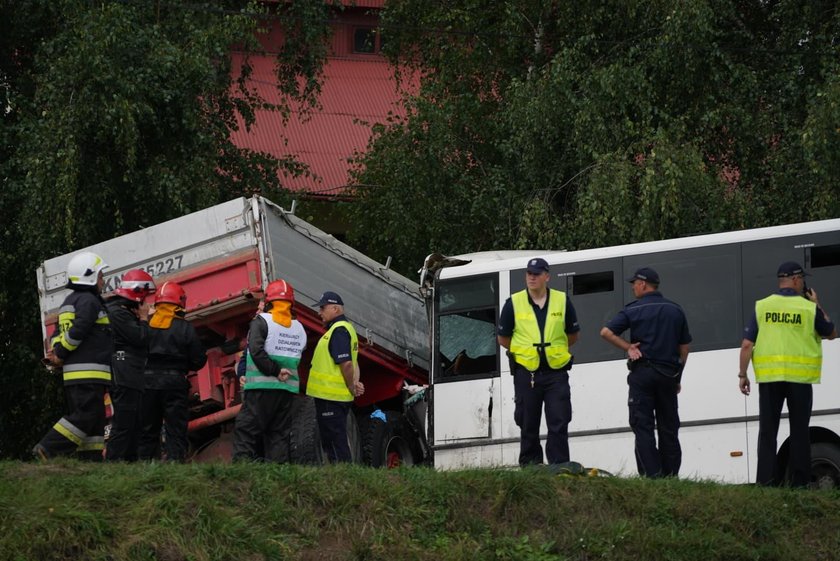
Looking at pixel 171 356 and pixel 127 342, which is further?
pixel 171 356

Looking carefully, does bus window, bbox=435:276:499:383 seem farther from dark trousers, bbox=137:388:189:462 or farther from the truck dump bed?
dark trousers, bbox=137:388:189:462

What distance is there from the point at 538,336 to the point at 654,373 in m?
0.92

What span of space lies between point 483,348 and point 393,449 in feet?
5.20

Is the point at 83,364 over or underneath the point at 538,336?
underneath

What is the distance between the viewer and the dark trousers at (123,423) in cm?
1098

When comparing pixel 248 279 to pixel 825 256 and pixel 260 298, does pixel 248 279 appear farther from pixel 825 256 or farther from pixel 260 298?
pixel 825 256

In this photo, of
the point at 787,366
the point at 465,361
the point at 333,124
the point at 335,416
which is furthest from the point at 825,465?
the point at 333,124

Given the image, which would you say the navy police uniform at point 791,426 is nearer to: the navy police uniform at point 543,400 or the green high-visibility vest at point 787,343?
the green high-visibility vest at point 787,343

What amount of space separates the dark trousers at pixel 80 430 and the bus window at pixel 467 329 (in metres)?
4.83

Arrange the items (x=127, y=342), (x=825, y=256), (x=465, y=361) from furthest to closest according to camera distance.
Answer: (x=465, y=361) → (x=825, y=256) → (x=127, y=342)

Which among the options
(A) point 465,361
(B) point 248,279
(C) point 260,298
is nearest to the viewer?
(C) point 260,298

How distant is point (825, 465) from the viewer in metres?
11.7

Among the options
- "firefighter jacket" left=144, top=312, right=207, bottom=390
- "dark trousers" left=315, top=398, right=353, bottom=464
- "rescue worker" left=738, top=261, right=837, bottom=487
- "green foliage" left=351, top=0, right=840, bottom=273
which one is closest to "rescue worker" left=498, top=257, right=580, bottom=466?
"rescue worker" left=738, top=261, right=837, bottom=487

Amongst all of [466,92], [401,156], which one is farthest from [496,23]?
[401,156]
